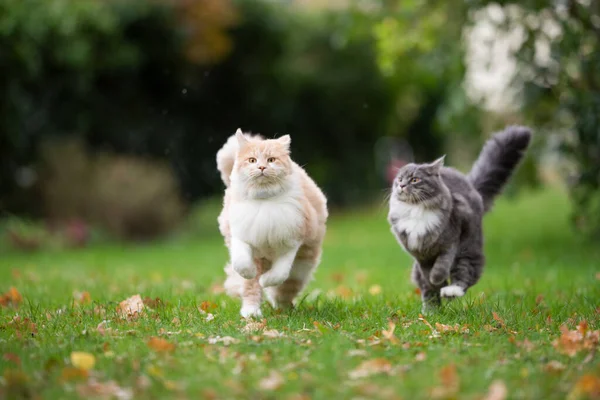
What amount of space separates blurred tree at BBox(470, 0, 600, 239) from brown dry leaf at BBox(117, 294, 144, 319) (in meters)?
5.82

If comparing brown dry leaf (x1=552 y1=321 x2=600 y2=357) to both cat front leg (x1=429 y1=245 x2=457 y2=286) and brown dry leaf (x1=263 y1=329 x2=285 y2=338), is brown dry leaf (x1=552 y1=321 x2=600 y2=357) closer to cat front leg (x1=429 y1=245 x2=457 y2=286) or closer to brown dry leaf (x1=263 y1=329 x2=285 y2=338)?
cat front leg (x1=429 y1=245 x2=457 y2=286)

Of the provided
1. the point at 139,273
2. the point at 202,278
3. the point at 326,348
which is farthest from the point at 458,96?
the point at 326,348

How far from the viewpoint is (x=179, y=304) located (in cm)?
562

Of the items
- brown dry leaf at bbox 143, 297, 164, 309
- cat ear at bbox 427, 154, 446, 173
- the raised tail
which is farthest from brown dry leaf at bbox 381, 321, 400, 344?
brown dry leaf at bbox 143, 297, 164, 309

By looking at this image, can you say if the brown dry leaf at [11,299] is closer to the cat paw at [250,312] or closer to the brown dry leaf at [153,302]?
the brown dry leaf at [153,302]

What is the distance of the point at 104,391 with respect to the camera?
3.39 meters

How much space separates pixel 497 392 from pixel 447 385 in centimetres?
23

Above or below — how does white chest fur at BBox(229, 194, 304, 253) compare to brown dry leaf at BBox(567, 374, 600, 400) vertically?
above

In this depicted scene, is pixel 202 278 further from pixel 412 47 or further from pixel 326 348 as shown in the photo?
pixel 412 47

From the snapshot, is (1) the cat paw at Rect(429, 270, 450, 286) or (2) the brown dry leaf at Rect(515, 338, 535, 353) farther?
(1) the cat paw at Rect(429, 270, 450, 286)

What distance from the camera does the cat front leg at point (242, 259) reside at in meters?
4.84

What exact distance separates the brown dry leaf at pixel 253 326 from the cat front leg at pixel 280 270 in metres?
0.29

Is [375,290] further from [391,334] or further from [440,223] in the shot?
[391,334]

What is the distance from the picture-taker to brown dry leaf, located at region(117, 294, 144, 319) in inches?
200
